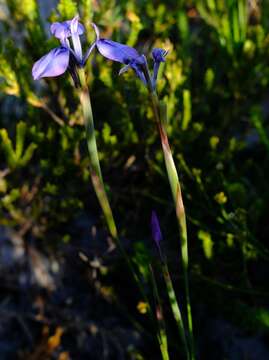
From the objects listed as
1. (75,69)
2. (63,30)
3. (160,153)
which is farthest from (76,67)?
(160,153)

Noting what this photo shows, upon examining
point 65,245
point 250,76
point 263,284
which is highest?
point 250,76

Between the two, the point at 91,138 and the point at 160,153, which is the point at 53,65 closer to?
the point at 91,138

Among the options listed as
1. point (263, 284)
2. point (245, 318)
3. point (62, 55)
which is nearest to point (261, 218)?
point (263, 284)

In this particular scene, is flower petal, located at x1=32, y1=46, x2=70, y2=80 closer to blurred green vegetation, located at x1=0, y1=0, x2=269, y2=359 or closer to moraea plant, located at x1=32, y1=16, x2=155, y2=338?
moraea plant, located at x1=32, y1=16, x2=155, y2=338

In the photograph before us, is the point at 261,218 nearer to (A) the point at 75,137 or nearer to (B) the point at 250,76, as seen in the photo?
(B) the point at 250,76

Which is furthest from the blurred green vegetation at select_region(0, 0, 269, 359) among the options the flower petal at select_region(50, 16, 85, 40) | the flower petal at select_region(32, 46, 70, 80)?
the flower petal at select_region(32, 46, 70, 80)

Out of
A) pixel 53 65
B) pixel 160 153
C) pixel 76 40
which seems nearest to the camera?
pixel 53 65
